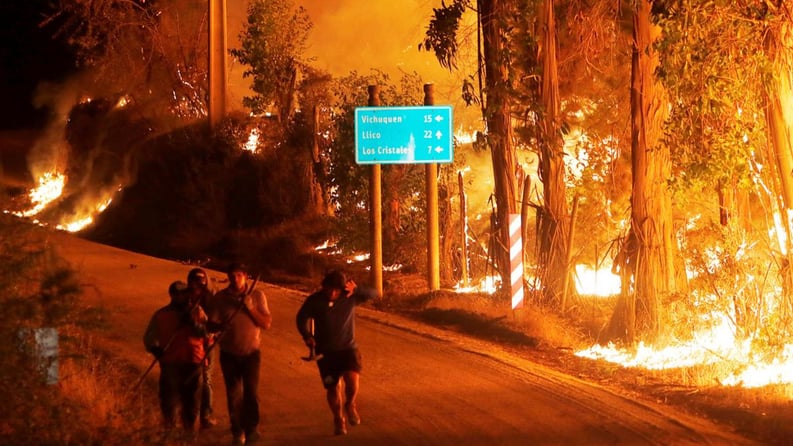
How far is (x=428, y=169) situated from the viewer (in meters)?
18.9

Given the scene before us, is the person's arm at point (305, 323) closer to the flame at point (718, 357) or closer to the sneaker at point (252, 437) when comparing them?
the sneaker at point (252, 437)

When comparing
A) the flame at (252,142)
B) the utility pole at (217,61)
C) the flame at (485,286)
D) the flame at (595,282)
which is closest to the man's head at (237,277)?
the flame at (595,282)

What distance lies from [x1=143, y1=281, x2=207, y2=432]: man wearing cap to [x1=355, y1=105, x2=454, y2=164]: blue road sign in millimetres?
9479

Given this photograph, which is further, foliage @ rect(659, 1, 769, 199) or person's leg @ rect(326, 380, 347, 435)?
foliage @ rect(659, 1, 769, 199)

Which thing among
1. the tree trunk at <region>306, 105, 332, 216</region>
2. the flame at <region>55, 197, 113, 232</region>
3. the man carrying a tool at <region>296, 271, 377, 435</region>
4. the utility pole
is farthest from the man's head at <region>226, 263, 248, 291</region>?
the flame at <region>55, 197, 113, 232</region>

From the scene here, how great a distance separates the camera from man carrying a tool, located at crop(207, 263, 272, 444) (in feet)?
29.6

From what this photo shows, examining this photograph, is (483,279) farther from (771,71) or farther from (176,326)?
(176,326)

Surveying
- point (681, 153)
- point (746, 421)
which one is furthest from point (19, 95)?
point (746, 421)

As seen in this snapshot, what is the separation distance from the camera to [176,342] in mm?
9023

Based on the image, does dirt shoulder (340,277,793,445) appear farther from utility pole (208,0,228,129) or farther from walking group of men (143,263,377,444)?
utility pole (208,0,228,129)

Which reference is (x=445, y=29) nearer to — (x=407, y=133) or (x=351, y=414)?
(x=407, y=133)

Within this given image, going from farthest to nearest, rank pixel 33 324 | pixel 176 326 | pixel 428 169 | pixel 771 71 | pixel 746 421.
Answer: pixel 428 169 → pixel 771 71 → pixel 746 421 → pixel 176 326 → pixel 33 324

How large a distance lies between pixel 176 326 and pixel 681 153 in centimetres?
744

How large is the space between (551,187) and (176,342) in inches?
356
